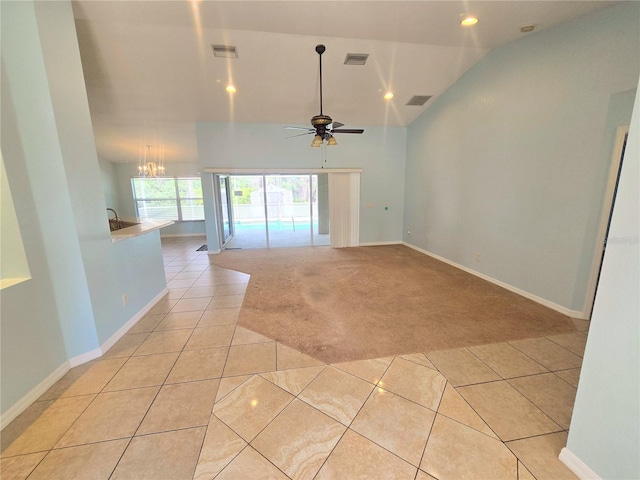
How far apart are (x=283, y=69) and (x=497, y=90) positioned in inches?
129

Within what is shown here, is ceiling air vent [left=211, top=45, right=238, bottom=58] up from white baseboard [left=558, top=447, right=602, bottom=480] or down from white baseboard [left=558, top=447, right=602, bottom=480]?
up

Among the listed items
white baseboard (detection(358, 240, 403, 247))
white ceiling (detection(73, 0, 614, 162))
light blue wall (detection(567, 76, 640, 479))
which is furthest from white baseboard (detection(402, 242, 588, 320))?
white ceiling (detection(73, 0, 614, 162))

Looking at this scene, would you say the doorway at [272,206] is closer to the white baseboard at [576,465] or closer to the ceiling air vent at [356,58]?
the ceiling air vent at [356,58]

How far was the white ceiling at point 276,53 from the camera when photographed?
2721 millimetres

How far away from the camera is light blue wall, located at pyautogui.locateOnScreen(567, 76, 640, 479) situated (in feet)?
3.38

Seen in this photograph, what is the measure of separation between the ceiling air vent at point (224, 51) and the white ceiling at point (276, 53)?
73 millimetres

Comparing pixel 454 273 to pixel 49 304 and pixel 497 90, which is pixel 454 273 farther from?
pixel 49 304

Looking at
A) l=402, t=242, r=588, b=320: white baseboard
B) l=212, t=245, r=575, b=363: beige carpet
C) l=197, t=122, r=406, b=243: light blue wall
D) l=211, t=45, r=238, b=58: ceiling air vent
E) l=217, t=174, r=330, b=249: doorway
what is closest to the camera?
l=212, t=245, r=575, b=363: beige carpet

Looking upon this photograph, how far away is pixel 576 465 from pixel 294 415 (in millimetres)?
1513

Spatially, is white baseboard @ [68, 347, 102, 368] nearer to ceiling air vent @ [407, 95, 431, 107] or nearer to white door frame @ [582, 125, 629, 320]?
white door frame @ [582, 125, 629, 320]

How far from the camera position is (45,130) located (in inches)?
72.8

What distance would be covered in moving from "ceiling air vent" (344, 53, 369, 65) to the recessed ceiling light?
126cm

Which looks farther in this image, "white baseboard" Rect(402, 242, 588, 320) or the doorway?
the doorway

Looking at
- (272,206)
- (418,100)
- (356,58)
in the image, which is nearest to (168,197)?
(272,206)
